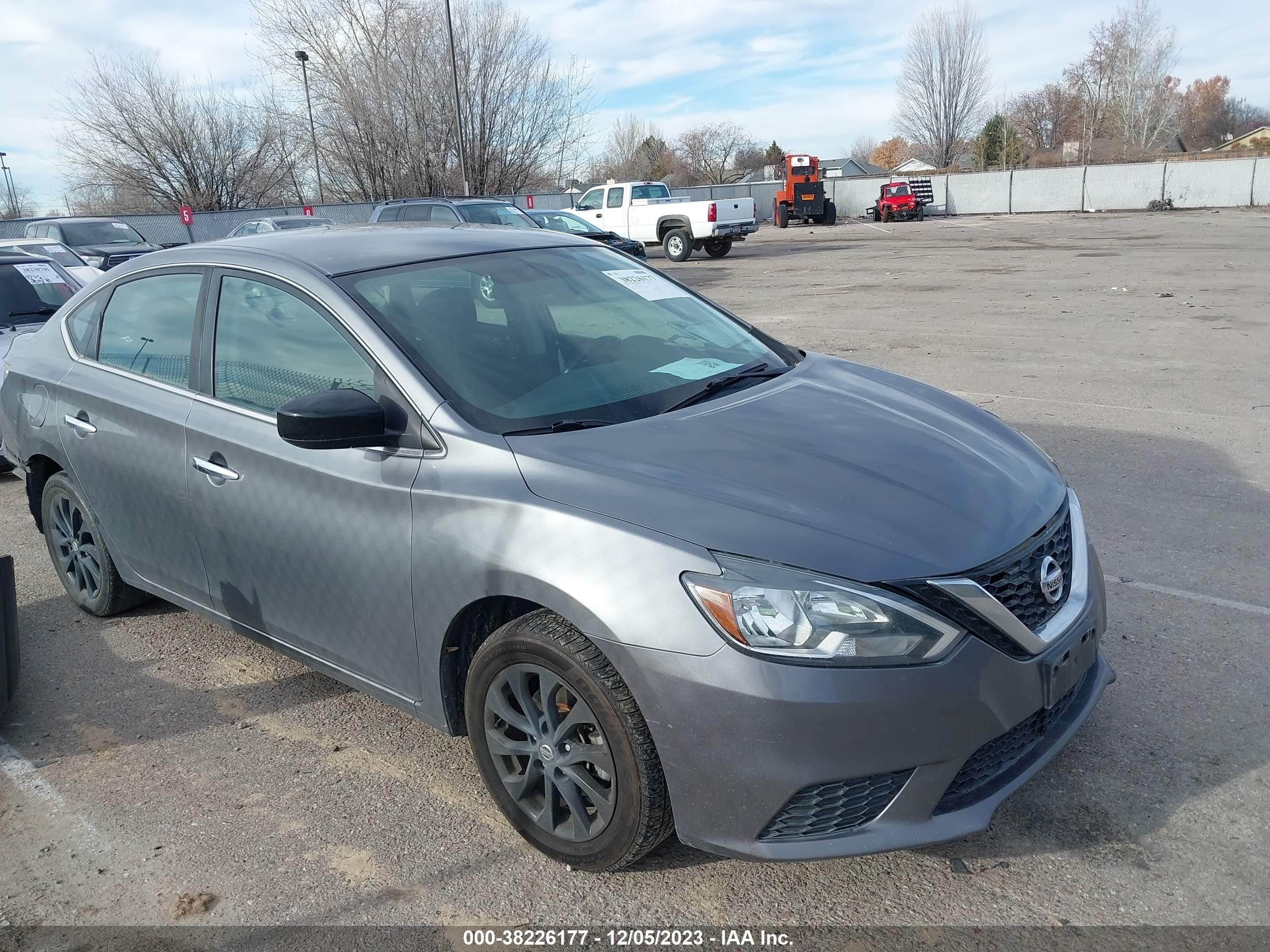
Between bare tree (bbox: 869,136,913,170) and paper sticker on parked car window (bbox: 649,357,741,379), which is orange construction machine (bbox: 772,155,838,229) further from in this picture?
bare tree (bbox: 869,136,913,170)

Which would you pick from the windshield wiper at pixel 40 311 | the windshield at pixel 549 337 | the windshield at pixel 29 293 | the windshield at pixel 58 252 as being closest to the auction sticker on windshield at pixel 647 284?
the windshield at pixel 549 337

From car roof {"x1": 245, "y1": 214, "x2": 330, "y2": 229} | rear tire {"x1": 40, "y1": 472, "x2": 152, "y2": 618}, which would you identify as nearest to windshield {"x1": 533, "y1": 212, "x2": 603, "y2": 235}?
car roof {"x1": 245, "y1": 214, "x2": 330, "y2": 229}

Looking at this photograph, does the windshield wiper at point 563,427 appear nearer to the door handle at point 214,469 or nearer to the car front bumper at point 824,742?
the car front bumper at point 824,742

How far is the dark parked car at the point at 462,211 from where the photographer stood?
59.2ft

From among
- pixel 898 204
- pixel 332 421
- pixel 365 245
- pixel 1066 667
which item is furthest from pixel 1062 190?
pixel 332 421

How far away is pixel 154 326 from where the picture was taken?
4.04 m

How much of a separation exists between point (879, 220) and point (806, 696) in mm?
49117

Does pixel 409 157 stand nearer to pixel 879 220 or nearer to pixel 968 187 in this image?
pixel 879 220

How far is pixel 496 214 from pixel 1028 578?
663 inches

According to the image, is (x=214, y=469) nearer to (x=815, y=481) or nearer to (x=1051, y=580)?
(x=815, y=481)

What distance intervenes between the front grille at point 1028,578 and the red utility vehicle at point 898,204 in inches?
1853

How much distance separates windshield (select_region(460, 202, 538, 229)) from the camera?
17.9 m

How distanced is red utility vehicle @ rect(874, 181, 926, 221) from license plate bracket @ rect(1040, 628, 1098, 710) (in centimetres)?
4715

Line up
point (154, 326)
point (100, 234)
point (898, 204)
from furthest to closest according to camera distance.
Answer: point (898, 204), point (100, 234), point (154, 326)
